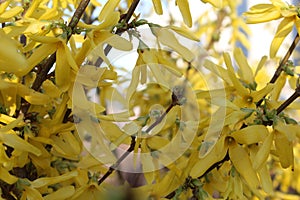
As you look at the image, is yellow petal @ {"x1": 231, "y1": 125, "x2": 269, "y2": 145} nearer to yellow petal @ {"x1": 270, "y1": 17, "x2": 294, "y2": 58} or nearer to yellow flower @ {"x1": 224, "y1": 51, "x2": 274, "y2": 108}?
yellow flower @ {"x1": 224, "y1": 51, "x2": 274, "y2": 108}

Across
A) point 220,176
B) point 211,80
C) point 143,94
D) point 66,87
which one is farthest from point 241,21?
point 66,87

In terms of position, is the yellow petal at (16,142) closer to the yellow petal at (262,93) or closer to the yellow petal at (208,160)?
the yellow petal at (208,160)


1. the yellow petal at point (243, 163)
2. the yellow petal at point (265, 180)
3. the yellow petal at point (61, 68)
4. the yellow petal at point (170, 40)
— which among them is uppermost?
the yellow petal at point (170, 40)

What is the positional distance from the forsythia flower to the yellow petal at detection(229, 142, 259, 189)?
28 centimetres

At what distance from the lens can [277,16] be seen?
1076mm

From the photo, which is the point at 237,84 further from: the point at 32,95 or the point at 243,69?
the point at 32,95

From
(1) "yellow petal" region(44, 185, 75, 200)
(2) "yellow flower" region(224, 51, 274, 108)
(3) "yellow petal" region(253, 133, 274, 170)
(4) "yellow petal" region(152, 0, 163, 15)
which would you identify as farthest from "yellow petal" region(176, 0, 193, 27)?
(1) "yellow petal" region(44, 185, 75, 200)

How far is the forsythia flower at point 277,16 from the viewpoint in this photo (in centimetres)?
106

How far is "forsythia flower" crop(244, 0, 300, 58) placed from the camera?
1.06 m

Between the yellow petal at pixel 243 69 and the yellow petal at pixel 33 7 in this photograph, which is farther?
the yellow petal at pixel 243 69

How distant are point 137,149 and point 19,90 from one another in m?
0.24

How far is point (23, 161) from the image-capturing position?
0.94m

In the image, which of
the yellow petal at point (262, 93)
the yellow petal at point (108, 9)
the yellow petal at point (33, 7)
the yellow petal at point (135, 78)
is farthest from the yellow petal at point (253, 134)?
the yellow petal at point (33, 7)

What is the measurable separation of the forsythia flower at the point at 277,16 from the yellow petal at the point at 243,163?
28 centimetres
